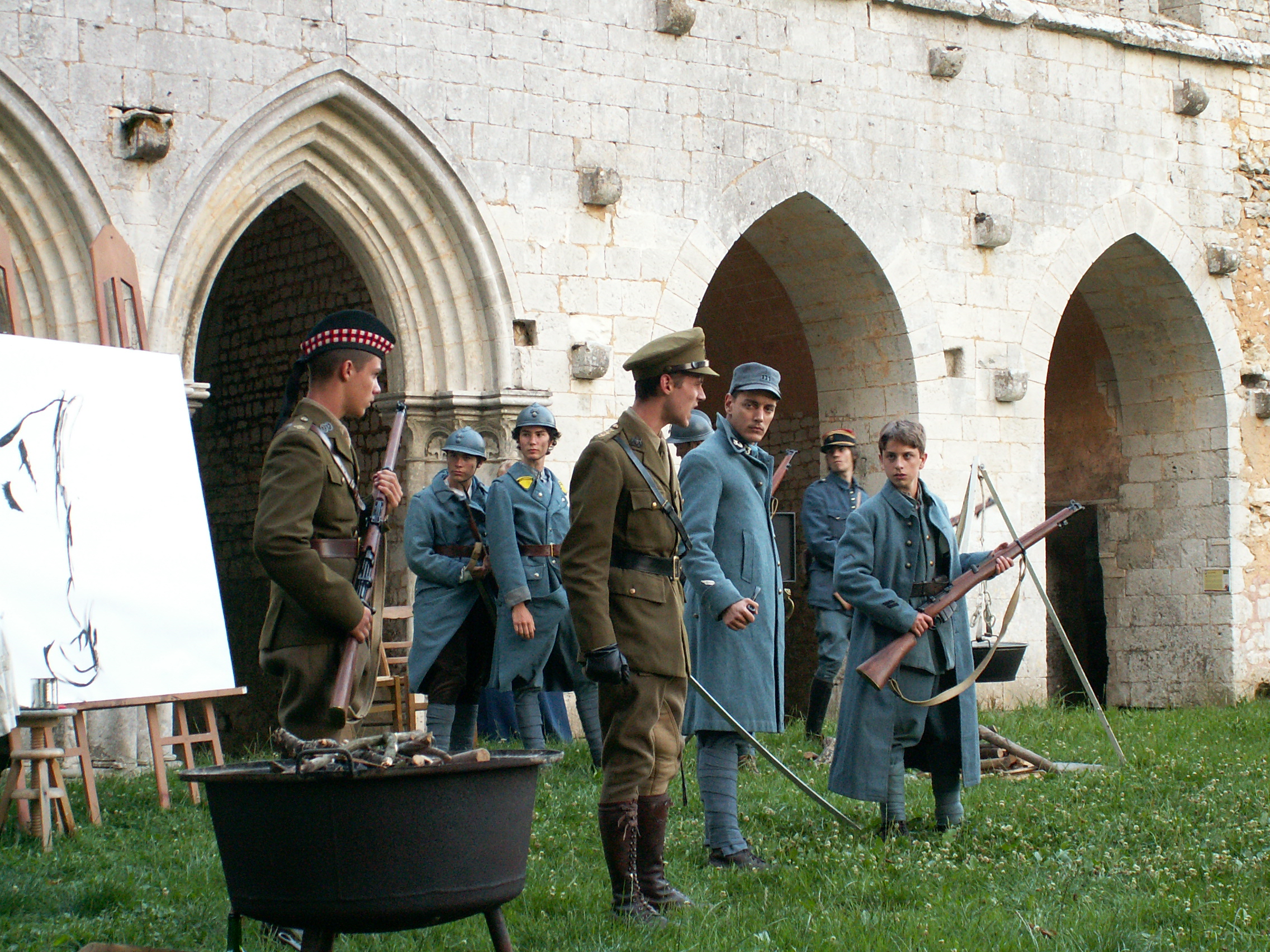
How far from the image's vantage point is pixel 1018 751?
7188mm

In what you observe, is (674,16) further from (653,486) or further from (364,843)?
(364,843)

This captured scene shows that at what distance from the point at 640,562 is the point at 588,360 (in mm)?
4708

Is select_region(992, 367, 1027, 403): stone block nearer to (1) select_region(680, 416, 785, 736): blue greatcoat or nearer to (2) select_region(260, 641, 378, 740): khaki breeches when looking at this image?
(1) select_region(680, 416, 785, 736): blue greatcoat

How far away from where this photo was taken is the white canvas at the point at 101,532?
5.32 metres

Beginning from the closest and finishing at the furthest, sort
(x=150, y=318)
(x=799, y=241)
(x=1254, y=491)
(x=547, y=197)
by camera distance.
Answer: (x=150, y=318)
(x=547, y=197)
(x=799, y=241)
(x=1254, y=491)

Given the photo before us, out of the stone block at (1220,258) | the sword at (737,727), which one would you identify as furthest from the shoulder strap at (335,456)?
the stone block at (1220,258)

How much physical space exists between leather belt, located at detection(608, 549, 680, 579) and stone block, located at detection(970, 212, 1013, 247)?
6828 mm

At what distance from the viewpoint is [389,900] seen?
3170mm

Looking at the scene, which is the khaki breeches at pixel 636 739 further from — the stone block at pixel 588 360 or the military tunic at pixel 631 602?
the stone block at pixel 588 360

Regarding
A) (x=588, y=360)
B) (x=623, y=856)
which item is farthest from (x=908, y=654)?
(x=588, y=360)

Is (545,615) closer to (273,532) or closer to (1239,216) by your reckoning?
(273,532)

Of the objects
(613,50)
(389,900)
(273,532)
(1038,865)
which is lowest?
(1038,865)

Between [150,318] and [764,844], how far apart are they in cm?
431

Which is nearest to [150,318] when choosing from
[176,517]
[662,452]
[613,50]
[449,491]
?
[449,491]
